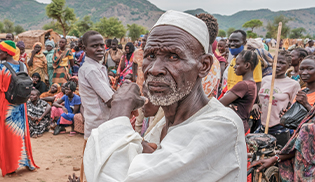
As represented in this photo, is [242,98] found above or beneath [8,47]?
beneath

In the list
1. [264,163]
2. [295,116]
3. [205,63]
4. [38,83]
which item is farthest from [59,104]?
[205,63]

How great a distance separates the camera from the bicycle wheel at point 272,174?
→ 297 cm

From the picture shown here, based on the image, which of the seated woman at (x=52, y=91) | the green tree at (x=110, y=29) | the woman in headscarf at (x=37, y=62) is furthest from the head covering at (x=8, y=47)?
the green tree at (x=110, y=29)

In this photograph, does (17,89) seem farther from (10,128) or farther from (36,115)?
(36,115)

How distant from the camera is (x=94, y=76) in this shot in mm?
3172

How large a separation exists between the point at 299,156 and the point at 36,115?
613 cm

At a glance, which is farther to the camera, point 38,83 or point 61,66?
point 61,66

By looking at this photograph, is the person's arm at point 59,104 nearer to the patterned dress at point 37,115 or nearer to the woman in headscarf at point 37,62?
the patterned dress at point 37,115

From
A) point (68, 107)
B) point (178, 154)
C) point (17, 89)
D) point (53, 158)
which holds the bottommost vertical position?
point (53, 158)

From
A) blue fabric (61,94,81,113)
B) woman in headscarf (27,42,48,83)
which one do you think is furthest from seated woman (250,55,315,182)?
woman in headscarf (27,42,48,83)

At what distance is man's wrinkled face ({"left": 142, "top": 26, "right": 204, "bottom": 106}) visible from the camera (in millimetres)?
1083

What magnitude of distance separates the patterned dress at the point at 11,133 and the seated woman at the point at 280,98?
3.88m

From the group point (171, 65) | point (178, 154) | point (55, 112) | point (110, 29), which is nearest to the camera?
point (178, 154)

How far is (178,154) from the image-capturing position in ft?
3.05
